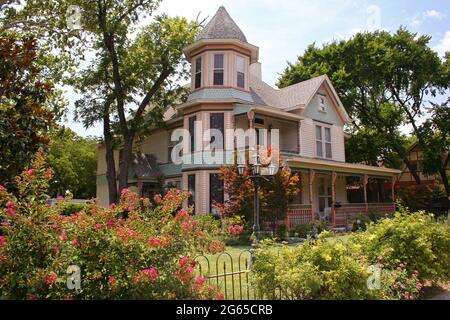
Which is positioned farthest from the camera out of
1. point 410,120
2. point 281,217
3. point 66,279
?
point 410,120

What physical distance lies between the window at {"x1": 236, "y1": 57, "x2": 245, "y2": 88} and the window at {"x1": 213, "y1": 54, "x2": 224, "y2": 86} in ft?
3.30

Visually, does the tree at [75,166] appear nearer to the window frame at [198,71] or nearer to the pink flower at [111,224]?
the window frame at [198,71]

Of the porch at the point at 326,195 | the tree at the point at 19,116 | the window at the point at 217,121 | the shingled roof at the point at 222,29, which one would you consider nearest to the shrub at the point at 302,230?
the porch at the point at 326,195

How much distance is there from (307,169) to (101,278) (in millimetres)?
15951

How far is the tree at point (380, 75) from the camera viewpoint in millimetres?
30562

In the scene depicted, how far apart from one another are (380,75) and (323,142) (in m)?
11.2

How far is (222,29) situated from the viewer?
832 inches

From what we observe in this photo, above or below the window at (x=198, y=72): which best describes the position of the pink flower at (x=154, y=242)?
below

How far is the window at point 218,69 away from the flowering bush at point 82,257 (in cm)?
1720

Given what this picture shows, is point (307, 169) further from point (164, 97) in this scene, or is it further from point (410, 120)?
point (410, 120)

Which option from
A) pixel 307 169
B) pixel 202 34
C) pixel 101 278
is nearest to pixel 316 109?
pixel 307 169

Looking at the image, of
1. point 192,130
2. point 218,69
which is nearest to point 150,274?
point 192,130

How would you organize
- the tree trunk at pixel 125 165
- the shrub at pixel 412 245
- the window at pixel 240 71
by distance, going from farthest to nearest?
1. the tree trunk at pixel 125 165
2. the window at pixel 240 71
3. the shrub at pixel 412 245
